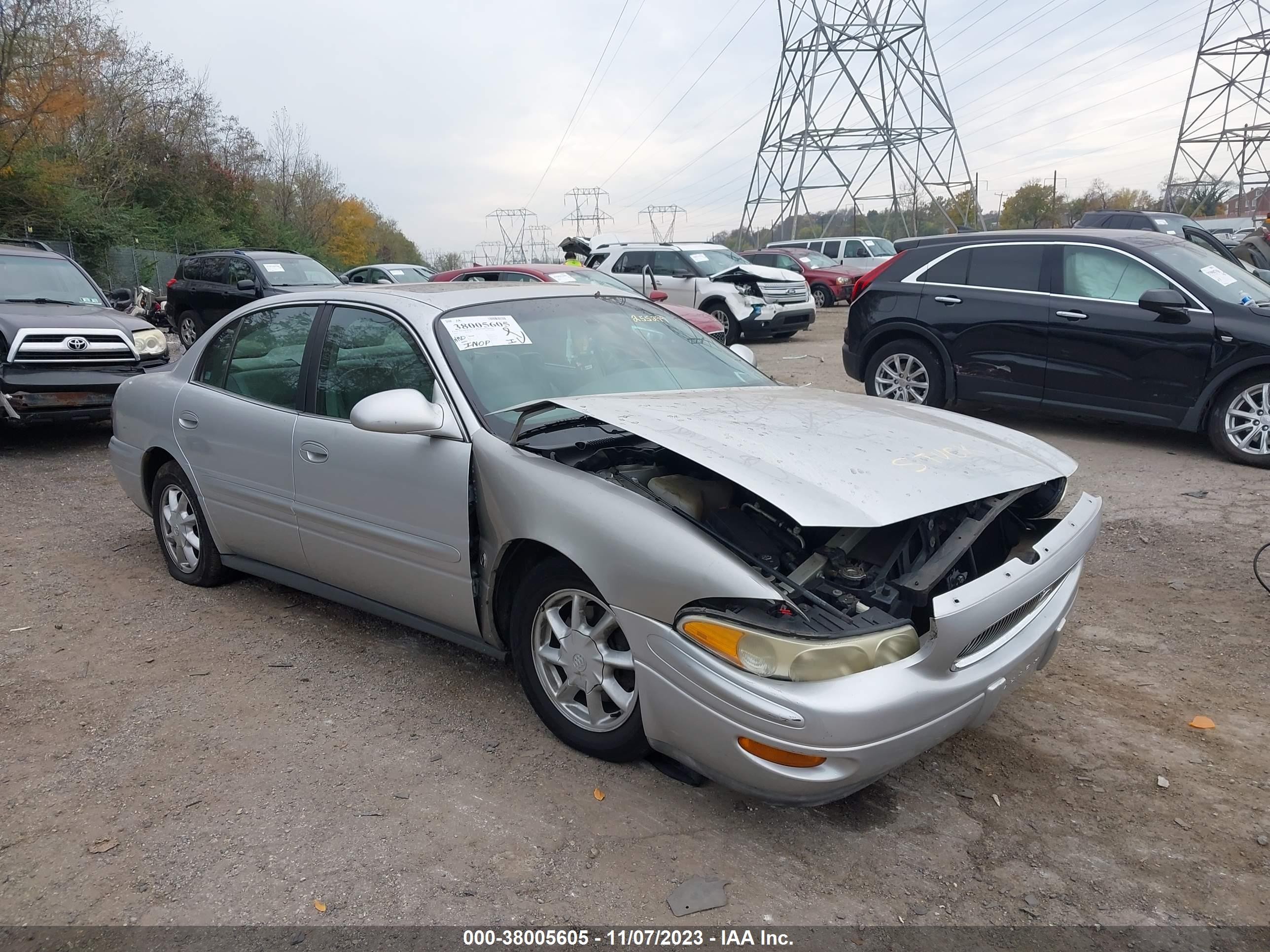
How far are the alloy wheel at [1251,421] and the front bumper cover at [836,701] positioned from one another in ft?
16.5

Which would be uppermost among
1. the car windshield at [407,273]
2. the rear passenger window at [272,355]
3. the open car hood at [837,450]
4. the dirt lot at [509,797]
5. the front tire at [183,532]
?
the car windshield at [407,273]

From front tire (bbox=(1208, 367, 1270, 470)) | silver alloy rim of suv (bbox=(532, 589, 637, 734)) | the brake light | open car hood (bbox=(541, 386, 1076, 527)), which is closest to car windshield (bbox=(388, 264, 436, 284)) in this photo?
the brake light

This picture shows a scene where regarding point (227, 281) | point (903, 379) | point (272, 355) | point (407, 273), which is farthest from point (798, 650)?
point (407, 273)

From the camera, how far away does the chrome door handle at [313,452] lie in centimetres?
385

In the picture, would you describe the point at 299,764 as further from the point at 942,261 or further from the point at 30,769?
the point at 942,261

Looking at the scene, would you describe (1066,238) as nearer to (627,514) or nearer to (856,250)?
(627,514)

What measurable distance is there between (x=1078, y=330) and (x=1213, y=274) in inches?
43.5

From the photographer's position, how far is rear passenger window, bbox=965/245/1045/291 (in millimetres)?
7754

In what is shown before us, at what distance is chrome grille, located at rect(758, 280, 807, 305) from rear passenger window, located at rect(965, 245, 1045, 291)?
727 centimetres

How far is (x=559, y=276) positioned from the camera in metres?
11.2

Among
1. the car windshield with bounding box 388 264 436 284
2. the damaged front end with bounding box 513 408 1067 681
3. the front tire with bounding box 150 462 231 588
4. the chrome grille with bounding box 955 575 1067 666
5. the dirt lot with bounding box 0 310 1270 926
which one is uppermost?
the car windshield with bounding box 388 264 436 284

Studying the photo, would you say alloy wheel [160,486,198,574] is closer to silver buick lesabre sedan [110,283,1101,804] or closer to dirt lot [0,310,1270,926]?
silver buick lesabre sedan [110,283,1101,804]

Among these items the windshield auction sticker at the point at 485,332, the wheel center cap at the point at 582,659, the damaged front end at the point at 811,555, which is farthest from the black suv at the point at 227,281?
the wheel center cap at the point at 582,659

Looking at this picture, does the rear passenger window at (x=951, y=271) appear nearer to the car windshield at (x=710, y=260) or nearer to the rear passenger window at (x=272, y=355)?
the rear passenger window at (x=272, y=355)
